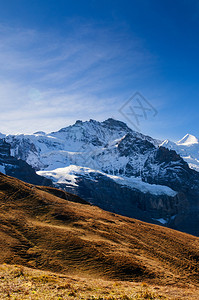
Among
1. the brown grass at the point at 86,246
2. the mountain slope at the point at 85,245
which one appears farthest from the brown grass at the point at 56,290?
the mountain slope at the point at 85,245

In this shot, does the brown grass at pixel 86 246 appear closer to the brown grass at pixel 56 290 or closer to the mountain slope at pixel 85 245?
the mountain slope at pixel 85 245

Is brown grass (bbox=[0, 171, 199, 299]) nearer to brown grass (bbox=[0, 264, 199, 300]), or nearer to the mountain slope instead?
the mountain slope

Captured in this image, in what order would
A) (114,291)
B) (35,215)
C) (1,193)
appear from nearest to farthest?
(114,291) < (35,215) < (1,193)

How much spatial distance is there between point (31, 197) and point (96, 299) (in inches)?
1278

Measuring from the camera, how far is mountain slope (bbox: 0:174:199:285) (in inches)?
937

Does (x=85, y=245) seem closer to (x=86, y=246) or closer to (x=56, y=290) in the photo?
(x=86, y=246)

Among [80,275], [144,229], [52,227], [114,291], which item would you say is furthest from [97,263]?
[144,229]

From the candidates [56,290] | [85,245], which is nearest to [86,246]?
[85,245]

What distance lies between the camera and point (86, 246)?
1101 inches

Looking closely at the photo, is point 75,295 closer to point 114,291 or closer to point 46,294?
point 46,294

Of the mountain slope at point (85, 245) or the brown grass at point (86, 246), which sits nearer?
the brown grass at point (86, 246)

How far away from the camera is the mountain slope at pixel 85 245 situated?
2379cm

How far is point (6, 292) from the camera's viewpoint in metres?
14.3

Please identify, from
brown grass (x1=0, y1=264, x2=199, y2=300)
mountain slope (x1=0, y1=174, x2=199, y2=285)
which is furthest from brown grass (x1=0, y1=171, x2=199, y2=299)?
brown grass (x1=0, y1=264, x2=199, y2=300)
